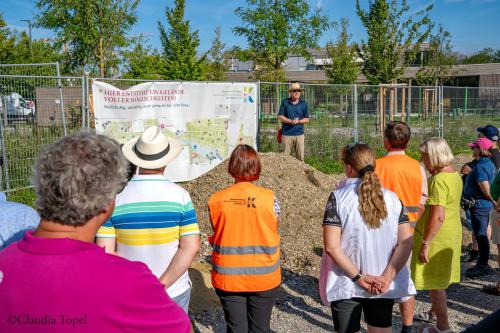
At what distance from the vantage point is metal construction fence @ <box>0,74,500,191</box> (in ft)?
26.4

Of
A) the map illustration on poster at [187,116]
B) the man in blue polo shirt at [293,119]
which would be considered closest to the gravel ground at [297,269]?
the map illustration on poster at [187,116]

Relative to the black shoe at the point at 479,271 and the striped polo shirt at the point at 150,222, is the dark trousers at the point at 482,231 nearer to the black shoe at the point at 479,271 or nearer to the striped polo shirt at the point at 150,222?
the black shoe at the point at 479,271

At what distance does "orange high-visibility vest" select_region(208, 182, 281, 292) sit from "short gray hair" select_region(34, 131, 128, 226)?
1718mm

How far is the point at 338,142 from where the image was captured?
501 inches

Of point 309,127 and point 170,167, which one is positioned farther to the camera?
point 309,127

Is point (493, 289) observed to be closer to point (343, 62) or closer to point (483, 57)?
point (343, 62)

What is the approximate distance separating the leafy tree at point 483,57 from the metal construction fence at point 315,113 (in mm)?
66471

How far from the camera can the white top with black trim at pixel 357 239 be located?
319cm

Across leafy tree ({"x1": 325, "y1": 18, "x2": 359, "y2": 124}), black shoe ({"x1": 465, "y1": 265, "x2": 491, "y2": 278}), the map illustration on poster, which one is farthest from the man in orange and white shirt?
leafy tree ({"x1": 325, "y1": 18, "x2": 359, "y2": 124})

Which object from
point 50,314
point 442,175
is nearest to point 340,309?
point 442,175

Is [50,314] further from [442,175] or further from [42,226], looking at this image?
[442,175]

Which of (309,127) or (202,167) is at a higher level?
(309,127)

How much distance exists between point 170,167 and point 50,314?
7.81m

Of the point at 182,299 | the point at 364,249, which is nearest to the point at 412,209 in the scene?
the point at 364,249
